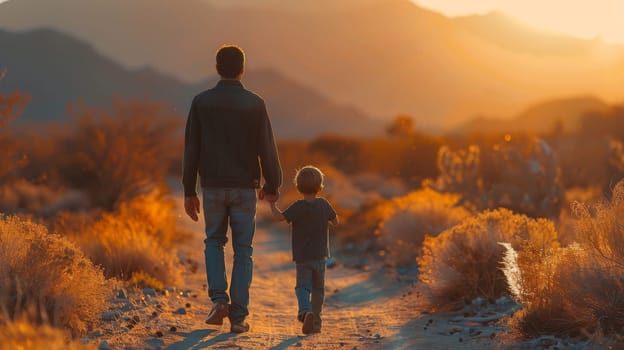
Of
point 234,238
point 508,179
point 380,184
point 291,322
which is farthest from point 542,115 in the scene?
point 234,238

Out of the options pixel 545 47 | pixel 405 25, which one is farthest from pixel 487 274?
pixel 405 25

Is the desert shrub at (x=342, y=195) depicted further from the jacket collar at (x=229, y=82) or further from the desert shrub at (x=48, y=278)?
the desert shrub at (x=48, y=278)

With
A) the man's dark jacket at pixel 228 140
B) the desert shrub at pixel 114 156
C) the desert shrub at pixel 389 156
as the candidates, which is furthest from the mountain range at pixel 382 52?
the man's dark jacket at pixel 228 140

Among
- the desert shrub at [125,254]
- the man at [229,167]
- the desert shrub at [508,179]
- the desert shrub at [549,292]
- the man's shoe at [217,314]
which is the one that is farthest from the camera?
the desert shrub at [508,179]

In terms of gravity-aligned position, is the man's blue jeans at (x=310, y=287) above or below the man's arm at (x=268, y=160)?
below

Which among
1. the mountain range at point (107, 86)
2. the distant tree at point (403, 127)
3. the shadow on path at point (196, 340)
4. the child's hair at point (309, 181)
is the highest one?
the mountain range at point (107, 86)

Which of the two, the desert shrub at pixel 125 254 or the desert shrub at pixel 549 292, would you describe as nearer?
the desert shrub at pixel 549 292

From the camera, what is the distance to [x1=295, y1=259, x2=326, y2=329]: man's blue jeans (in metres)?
8.06

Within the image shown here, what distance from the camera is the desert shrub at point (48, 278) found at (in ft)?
23.2

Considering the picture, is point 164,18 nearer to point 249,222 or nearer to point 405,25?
point 405,25

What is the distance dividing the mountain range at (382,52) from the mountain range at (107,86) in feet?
10.7

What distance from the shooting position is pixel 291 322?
9.45m

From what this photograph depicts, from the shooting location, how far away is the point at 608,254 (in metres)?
7.34

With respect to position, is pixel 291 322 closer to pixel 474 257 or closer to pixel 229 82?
pixel 474 257
